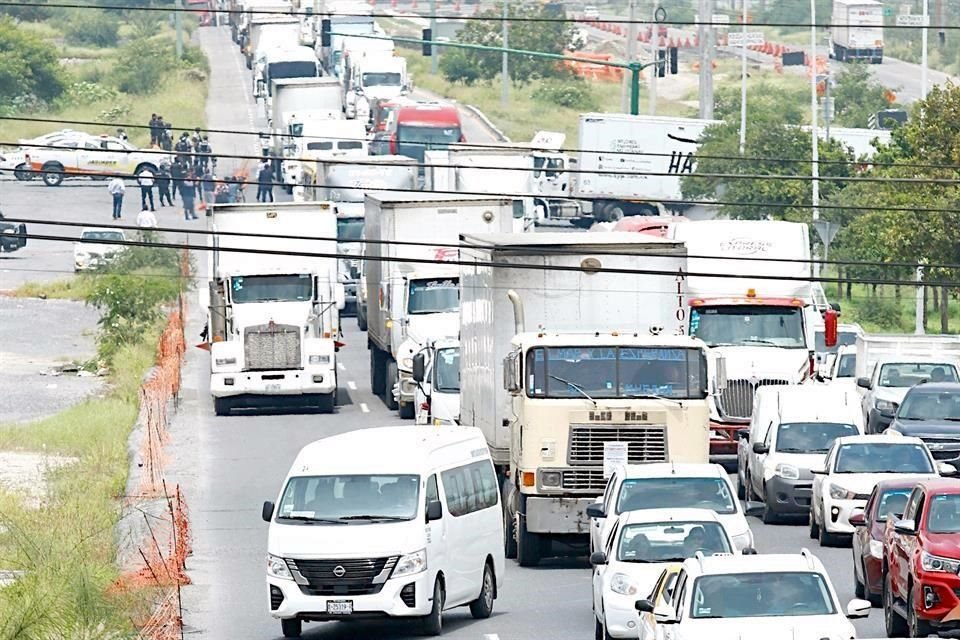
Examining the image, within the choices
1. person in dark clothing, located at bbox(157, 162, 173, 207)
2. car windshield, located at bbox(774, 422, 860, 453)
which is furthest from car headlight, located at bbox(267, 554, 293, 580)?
person in dark clothing, located at bbox(157, 162, 173, 207)

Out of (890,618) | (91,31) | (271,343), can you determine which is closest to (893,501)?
(890,618)

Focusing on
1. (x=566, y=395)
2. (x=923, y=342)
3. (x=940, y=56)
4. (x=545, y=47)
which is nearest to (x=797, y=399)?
(x=566, y=395)

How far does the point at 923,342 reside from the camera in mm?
41656

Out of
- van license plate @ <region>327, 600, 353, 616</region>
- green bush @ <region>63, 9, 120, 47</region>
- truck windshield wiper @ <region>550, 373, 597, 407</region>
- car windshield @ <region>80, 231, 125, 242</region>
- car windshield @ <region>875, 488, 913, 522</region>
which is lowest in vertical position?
van license plate @ <region>327, 600, 353, 616</region>

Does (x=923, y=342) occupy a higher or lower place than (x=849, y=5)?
lower

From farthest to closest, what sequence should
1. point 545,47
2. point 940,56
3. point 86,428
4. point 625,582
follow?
point 940,56 → point 545,47 → point 86,428 → point 625,582

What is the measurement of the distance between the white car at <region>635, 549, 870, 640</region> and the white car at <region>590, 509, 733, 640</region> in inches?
98.0

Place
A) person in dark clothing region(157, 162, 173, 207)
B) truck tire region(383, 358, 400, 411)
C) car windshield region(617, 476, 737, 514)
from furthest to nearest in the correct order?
person in dark clothing region(157, 162, 173, 207)
truck tire region(383, 358, 400, 411)
car windshield region(617, 476, 737, 514)

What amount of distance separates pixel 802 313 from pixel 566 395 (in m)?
11.1

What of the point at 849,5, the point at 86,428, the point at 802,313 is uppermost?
the point at 849,5

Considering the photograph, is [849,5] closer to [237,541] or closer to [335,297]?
[335,297]

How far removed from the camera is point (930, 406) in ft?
118

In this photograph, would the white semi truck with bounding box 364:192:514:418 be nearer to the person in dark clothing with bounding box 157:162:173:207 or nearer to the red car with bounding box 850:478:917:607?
the red car with bounding box 850:478:917:607

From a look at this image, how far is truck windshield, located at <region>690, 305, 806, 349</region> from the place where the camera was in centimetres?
3672
